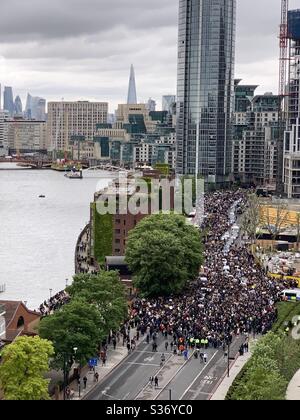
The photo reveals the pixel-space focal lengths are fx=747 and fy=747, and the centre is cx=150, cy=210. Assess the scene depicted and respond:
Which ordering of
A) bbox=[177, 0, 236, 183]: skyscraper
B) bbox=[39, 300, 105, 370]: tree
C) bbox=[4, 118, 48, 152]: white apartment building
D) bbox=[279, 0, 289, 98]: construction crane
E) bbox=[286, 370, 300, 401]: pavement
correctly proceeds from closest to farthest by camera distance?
bbox=[286, 370, 300, 401]: pavement
bbox=[39, 300, 105, 370]: tree
bbox=[279, 0, 289, 98]: construction crane
bbox=[177, 0, 236, 183]: skyscraper
bbox=[4, 118, 48, 152]: white apartment building

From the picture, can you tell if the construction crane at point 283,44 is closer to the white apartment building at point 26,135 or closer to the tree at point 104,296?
the tree at point 104,296

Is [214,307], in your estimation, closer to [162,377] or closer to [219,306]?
[219,306]

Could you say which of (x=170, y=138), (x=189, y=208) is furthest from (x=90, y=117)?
(x=189, y=208)

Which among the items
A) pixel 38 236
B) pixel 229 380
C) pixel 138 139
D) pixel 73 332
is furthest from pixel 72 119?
pixel 229 380

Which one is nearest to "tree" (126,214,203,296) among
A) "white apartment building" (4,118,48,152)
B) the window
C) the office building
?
the window

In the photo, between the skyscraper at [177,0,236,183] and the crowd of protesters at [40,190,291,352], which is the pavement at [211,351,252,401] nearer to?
the crowd of protesters at [40,190,291,352]

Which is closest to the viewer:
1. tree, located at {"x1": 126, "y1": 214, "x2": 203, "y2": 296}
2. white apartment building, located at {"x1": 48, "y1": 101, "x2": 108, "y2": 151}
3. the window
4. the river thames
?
the window
